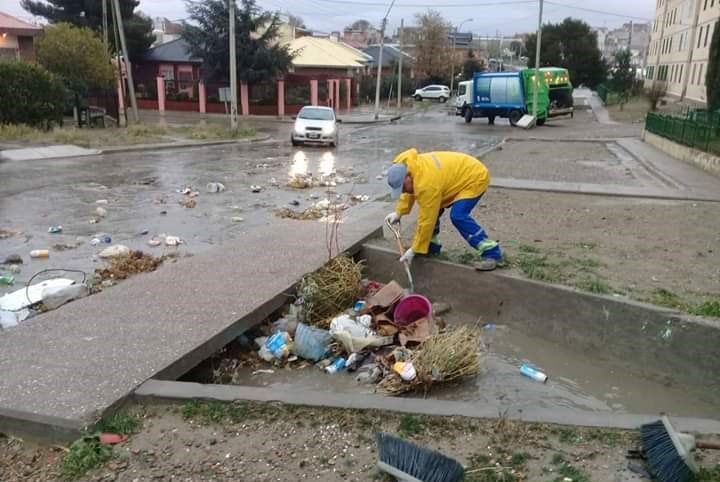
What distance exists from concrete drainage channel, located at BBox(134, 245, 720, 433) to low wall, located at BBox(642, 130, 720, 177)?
10.8 metres

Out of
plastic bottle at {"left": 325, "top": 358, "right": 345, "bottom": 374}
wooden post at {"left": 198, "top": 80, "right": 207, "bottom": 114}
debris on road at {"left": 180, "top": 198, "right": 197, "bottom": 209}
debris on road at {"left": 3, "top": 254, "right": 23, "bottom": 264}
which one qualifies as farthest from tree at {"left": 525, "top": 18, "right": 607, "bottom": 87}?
plastic bottle at {"left": 325, "top": 358, "right": 345, "bottom": 374}

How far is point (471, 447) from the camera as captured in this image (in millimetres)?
3178

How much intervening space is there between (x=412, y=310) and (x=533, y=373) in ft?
3.65

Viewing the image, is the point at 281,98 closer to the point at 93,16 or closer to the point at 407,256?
the point at 93,16

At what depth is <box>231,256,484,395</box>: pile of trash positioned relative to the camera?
170 inches

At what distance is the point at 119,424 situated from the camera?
340 centimetres

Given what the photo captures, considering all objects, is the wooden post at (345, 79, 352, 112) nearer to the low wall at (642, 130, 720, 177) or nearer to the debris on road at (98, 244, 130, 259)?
the low wall at (642, 130, 720, 177)

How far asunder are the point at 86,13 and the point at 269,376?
43570 mm

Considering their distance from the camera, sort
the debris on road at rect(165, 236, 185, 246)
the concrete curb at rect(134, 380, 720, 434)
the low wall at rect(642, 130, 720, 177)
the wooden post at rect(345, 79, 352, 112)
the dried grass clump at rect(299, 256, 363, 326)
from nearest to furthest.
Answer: the concrete curb at rect(134, 380, 720, 434) < the dried grass clump at rect(299, 256, 363, 326) < the debris on road at rect(165, 236, 185, 246) < the low wall at rect(642, 130, 720, 177) < the wooden post at rect(345, 79, 352, 112)

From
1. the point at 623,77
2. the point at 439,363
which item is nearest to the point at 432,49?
the point at 623,77

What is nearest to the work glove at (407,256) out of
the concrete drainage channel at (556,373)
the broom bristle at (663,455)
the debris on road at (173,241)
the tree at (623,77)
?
the concrete drainage channel at (556,373)

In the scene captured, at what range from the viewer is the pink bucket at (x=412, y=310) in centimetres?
529

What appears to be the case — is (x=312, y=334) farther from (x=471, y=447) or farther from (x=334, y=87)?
(x=334, y=87)

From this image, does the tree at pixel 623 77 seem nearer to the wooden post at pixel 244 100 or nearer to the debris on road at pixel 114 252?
the wooden post at pixel 244 100
